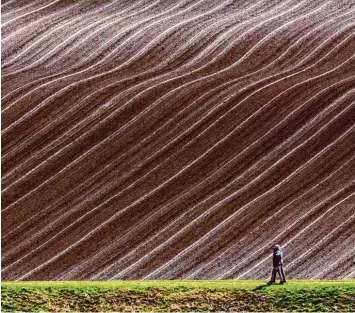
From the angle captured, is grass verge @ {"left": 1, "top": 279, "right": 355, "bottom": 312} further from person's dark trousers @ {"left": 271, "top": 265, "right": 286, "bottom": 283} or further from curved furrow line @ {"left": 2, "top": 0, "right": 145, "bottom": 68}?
curved furrow line @ {"left": 2, "top": 0, "right": 145, "bottom": 68}

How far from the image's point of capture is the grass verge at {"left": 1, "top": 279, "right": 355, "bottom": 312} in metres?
28.5

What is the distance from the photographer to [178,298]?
94.8ft

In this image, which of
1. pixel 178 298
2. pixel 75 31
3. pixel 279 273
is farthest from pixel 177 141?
pixel 178 298

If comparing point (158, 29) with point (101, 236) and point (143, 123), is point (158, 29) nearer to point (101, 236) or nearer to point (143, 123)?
point (143, 123)

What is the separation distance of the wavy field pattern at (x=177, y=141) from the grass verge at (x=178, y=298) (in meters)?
8.56

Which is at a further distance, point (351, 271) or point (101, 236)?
point (101, 236)

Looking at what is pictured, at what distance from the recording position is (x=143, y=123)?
167 ft

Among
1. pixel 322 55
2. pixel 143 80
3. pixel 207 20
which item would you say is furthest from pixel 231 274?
pixel 207 20

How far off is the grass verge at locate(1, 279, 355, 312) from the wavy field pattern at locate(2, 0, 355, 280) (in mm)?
8561

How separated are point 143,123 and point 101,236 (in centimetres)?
1084

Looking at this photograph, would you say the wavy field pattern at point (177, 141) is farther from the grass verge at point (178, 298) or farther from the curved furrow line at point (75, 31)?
the grass verge at point (178, 298)

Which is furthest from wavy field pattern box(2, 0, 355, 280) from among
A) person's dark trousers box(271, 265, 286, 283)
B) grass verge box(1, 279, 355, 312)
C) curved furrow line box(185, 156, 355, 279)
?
grass verge box(1, 279, 355, 312)

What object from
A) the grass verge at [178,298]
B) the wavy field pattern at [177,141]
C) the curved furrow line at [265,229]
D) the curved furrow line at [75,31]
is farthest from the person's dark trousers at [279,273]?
the curved furrow line at [75,31]

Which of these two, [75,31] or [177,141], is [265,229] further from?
[75,31]
